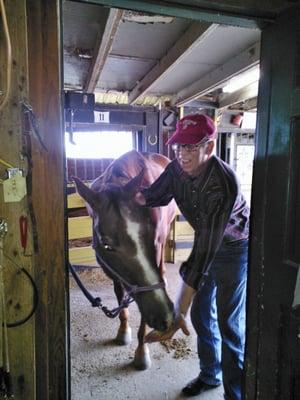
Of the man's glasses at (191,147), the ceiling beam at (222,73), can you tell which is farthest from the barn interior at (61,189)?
the ceiling beam at (222,73)

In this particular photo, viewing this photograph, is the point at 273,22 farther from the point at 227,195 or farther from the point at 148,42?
the point at 148,42

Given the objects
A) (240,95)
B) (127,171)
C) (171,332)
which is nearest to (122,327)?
(171,332)

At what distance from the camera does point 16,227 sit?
0.94m

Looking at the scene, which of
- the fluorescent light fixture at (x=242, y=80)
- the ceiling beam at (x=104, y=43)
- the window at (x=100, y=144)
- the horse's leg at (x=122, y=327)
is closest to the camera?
the ceiling beam at (x=104, y=43)

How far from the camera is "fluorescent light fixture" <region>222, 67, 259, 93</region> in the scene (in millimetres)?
2911

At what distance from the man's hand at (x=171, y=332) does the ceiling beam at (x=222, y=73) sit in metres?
1.81

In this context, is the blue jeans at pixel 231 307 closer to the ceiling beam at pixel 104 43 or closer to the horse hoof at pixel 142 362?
the horse hoof at pixel 142 362

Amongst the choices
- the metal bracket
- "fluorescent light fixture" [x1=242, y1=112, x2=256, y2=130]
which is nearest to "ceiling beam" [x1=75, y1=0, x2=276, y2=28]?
the metal bracket

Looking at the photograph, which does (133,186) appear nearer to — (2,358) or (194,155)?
(194,155)

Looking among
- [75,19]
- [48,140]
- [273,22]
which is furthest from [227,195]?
[75,19]

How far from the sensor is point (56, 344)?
3.40ft

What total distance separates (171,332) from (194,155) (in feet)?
3.01

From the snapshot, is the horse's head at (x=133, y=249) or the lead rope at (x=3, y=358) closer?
the lead rope at (x=3, y=358)

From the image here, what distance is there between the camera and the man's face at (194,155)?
1613 millimetres
